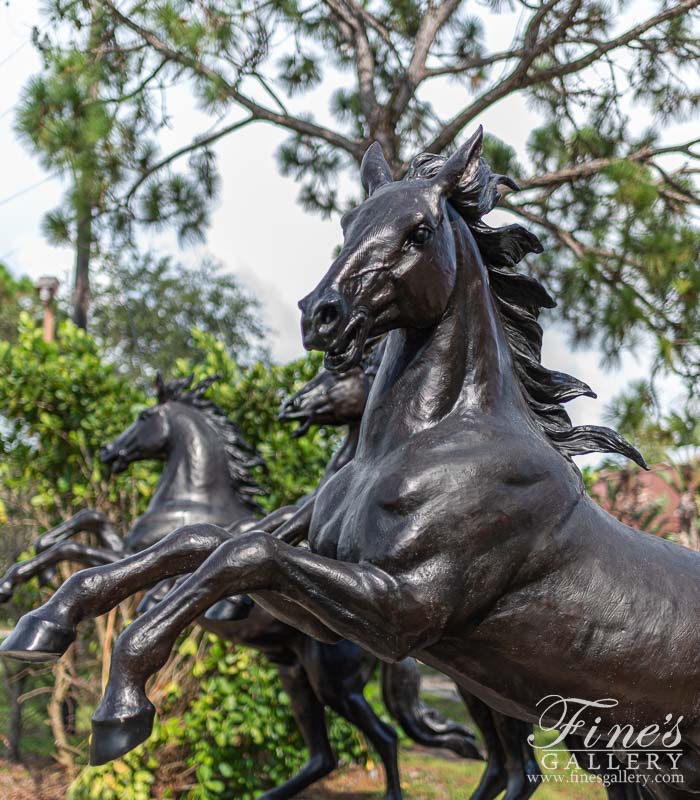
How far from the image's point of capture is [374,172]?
98.4 inches

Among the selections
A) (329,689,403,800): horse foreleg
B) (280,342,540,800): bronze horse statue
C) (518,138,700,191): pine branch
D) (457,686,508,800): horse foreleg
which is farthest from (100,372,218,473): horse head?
(518,138,700,191): pine branch

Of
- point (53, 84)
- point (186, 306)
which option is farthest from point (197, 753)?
point (186, 306)

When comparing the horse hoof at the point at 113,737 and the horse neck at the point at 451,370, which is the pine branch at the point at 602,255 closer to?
the horse neck at the point at 451,370

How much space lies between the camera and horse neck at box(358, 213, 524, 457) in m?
2.26

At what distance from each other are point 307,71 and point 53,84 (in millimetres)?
3231

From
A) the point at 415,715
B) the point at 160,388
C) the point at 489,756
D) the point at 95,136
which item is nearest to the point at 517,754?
the point at 489,756

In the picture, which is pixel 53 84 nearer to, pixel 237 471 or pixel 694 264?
pixel 237 471

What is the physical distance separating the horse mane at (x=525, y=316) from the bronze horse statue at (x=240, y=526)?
6.44 ft

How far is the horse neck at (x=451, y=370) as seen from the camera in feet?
7.42

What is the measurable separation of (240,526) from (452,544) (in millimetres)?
2728

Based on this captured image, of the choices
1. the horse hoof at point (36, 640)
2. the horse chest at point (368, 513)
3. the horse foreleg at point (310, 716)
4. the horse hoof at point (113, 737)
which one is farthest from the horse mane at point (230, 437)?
the horse hoof at point (113, 737)

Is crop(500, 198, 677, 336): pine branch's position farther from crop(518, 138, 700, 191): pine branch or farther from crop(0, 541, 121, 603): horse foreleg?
crop(0, 541, 121, 603): horse foreleg

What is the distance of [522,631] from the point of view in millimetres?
2131

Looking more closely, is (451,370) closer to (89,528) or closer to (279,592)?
(279,592)
